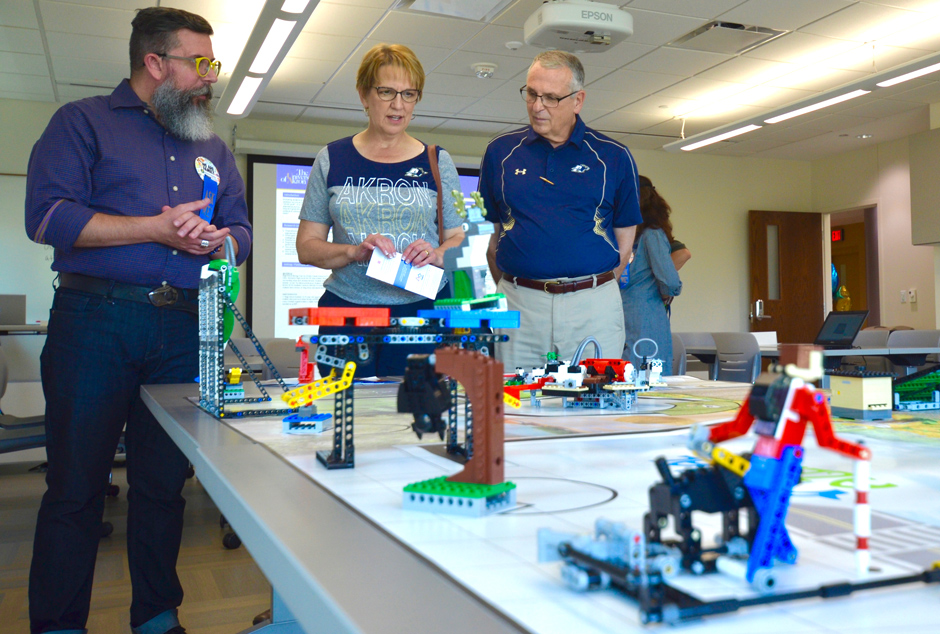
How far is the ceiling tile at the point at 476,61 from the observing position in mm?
5285

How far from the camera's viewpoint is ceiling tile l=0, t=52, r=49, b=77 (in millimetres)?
5156

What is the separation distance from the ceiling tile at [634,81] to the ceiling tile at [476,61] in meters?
0.67

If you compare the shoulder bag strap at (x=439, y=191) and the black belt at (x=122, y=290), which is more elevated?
the shoulder bag strap at (x=439, y=191)

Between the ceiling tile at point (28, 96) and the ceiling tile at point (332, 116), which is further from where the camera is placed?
the ceiling tile at point (332, 116)

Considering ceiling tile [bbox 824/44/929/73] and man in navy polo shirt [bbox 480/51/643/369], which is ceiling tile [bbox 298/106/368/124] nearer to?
ceiling tile [bbox 824/44/929/73]

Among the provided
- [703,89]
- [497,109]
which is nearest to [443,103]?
[497,109]

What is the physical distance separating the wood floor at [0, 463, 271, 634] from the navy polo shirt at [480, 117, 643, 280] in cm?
127

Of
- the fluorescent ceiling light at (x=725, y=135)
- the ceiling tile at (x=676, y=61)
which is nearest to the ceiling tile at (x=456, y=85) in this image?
the ceiling tile at (x=676, y=61)

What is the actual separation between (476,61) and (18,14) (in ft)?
9.63

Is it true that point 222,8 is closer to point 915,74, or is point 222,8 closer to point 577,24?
point 577,24

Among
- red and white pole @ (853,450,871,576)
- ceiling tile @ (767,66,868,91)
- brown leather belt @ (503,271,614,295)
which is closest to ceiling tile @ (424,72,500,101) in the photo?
ceiling tile @ (767,66,868,91)

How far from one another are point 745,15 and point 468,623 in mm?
5056

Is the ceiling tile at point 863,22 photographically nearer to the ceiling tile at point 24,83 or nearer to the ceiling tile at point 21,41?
the ceiling tile at point 21,41

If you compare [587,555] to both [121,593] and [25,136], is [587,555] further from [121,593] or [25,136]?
[25,136]
